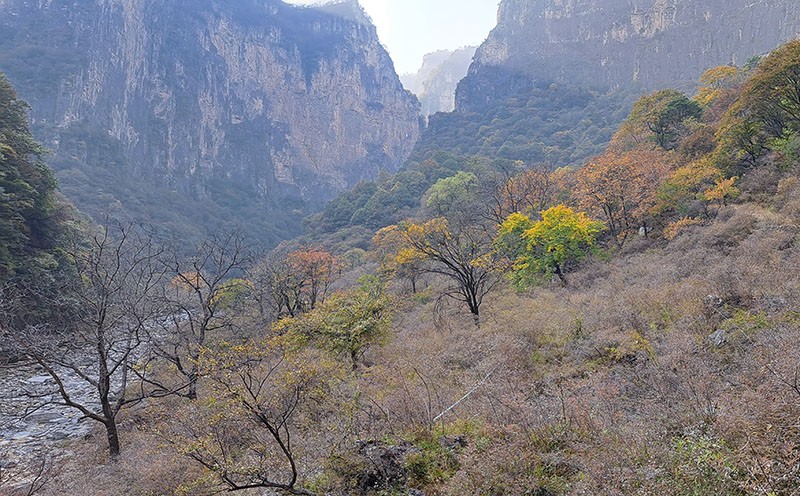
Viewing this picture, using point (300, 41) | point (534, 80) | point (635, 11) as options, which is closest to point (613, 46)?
point (635, 11)

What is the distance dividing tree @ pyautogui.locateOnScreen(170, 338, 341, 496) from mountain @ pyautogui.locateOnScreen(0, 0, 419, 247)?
52026mm

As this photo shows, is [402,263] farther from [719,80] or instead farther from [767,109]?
[719,80]

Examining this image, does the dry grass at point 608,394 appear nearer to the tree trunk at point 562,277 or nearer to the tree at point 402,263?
the tree trunk at point 562,277

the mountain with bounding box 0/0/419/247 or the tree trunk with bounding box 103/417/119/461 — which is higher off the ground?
the mountain with bounding box 0/0/419/247

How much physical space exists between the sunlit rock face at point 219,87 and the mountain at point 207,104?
0.25 m

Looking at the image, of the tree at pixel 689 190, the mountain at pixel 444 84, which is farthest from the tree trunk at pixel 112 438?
the mountain at pixel 444 84

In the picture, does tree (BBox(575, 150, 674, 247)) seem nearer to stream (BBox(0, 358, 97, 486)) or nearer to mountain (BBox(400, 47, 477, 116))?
stream (BBox(0, 358, 97, 486))

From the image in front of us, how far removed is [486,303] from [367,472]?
11.0 meters

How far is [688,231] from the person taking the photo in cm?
1423

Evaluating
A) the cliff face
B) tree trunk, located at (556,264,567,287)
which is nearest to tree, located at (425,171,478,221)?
tree trunk, located at (556,264,567,287)

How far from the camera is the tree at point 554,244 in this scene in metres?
15.7

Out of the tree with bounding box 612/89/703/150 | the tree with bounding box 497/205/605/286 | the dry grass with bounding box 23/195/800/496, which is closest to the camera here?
the dry grass with bounding box 23/195/800/496

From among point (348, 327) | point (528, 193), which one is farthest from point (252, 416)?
point (528, 193)

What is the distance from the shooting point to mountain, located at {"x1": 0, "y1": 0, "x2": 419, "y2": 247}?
210 feet
